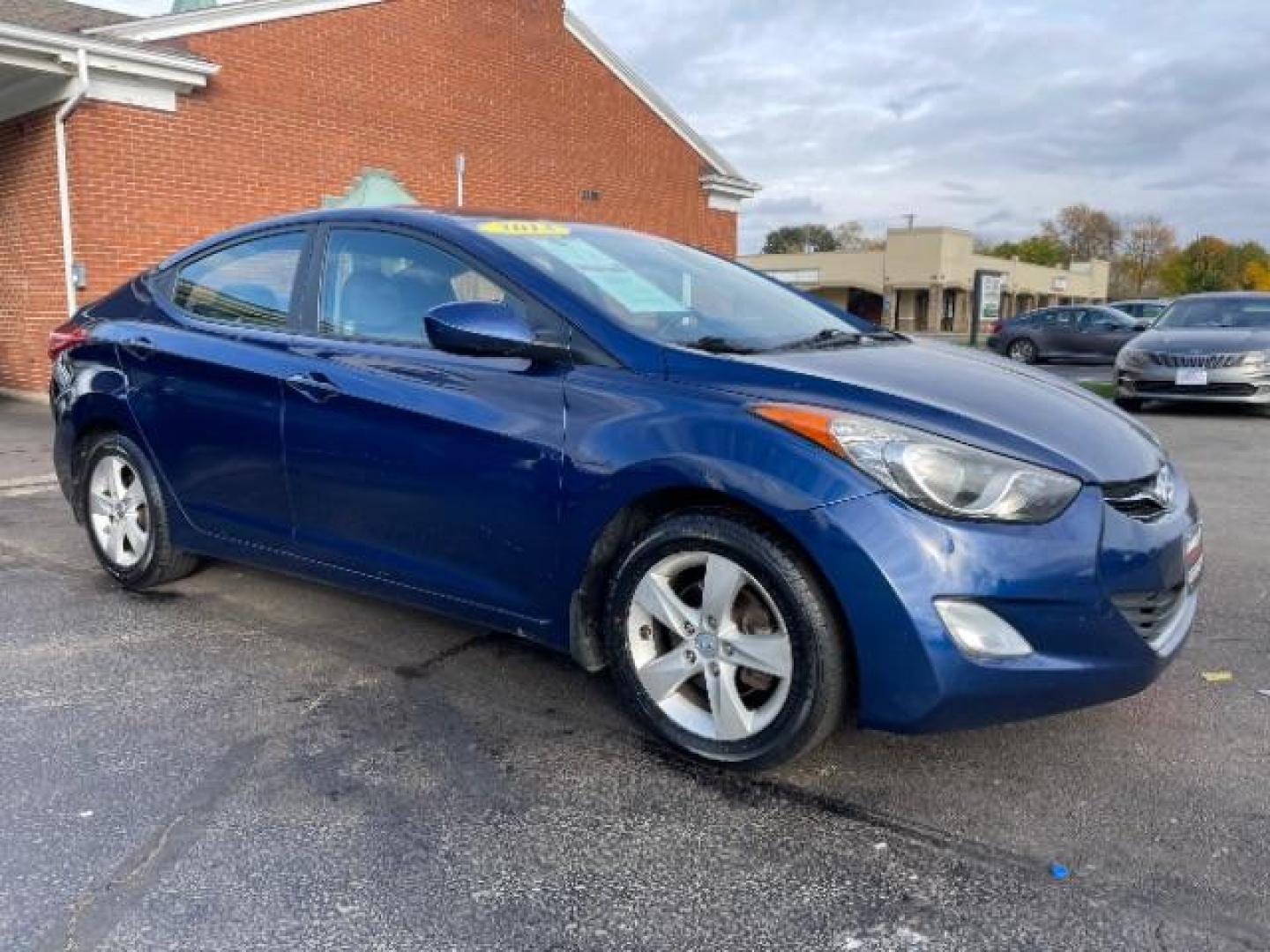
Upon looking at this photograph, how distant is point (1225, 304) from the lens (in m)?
12.3

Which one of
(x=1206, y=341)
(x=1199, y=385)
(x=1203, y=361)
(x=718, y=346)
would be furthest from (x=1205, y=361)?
(x=718, y=346)

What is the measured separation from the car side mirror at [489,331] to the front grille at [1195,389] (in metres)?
9.78

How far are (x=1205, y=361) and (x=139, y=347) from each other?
10.1 metres

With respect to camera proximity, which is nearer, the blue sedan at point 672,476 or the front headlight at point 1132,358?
the blue sedan at point 672,476

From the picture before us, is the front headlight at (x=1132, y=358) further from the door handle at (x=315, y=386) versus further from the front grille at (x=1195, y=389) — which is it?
the door handle at (x=315, y=386)

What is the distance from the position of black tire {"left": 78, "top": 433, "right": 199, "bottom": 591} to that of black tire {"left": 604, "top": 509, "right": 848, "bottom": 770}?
240 cm

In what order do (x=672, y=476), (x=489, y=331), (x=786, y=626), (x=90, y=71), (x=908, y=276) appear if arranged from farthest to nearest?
(x=908, y=276) → (x=90, y=71) → (x=489, y=331) → (x=672, y=476) → (x=786, y=626)

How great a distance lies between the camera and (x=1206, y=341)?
1109 centimetres

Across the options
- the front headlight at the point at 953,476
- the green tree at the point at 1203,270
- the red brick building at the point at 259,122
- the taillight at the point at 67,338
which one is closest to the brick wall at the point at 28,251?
the red brick building at the point at 259,122

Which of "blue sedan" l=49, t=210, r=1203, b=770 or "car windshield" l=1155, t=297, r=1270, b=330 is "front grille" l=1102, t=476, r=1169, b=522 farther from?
"car windshield" l=1155, t=297, r=1270, b=330

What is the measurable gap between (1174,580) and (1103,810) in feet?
2.10

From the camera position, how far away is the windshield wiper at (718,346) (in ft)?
10.4

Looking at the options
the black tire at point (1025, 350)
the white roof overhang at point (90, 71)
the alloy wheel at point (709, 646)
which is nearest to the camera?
the alloy wheel at point (709, 646)

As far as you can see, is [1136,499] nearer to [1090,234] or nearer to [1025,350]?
[1025,350]
